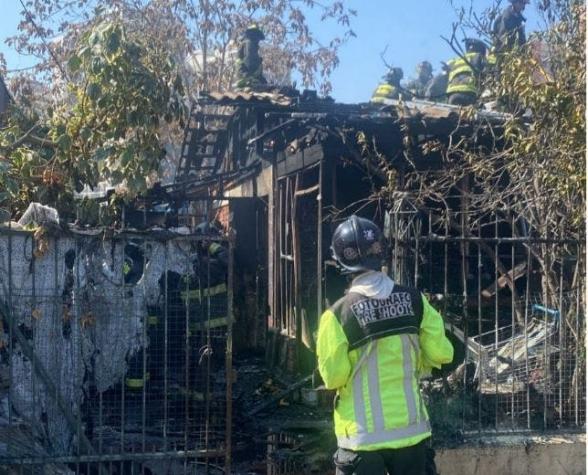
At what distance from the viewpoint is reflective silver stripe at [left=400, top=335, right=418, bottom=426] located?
386 cm

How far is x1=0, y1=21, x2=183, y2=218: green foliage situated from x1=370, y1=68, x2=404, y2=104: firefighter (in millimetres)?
5978

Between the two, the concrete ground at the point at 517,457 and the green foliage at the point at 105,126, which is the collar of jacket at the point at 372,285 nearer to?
the concrete ground at the point at 517,457

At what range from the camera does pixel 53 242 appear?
5.34 meters

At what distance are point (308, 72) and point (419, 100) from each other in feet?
29.6

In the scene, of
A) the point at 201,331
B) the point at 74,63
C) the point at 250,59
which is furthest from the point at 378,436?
the point at 250,59

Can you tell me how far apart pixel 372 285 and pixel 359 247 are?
0.65ft

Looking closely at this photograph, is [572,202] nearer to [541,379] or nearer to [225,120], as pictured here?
[541,379]

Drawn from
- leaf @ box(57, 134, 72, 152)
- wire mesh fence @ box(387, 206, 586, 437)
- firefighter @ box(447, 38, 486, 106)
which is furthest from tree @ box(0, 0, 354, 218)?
firefighter @ box(447, 38, 486, 106)

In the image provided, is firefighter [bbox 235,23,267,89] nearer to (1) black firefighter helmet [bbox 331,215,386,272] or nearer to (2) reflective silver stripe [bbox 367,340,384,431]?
(1) black firefighter helmet [bbox 331,215,386,272]

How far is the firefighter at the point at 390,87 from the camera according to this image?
1213cm

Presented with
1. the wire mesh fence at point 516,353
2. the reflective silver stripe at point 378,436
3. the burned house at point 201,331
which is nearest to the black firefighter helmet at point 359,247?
the reflective silver stripe at point 378,436

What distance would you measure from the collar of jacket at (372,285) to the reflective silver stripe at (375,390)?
0.23m

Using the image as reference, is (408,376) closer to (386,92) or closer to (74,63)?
(74,63)

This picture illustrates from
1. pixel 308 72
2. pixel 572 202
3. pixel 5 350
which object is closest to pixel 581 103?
pixel 572 202
